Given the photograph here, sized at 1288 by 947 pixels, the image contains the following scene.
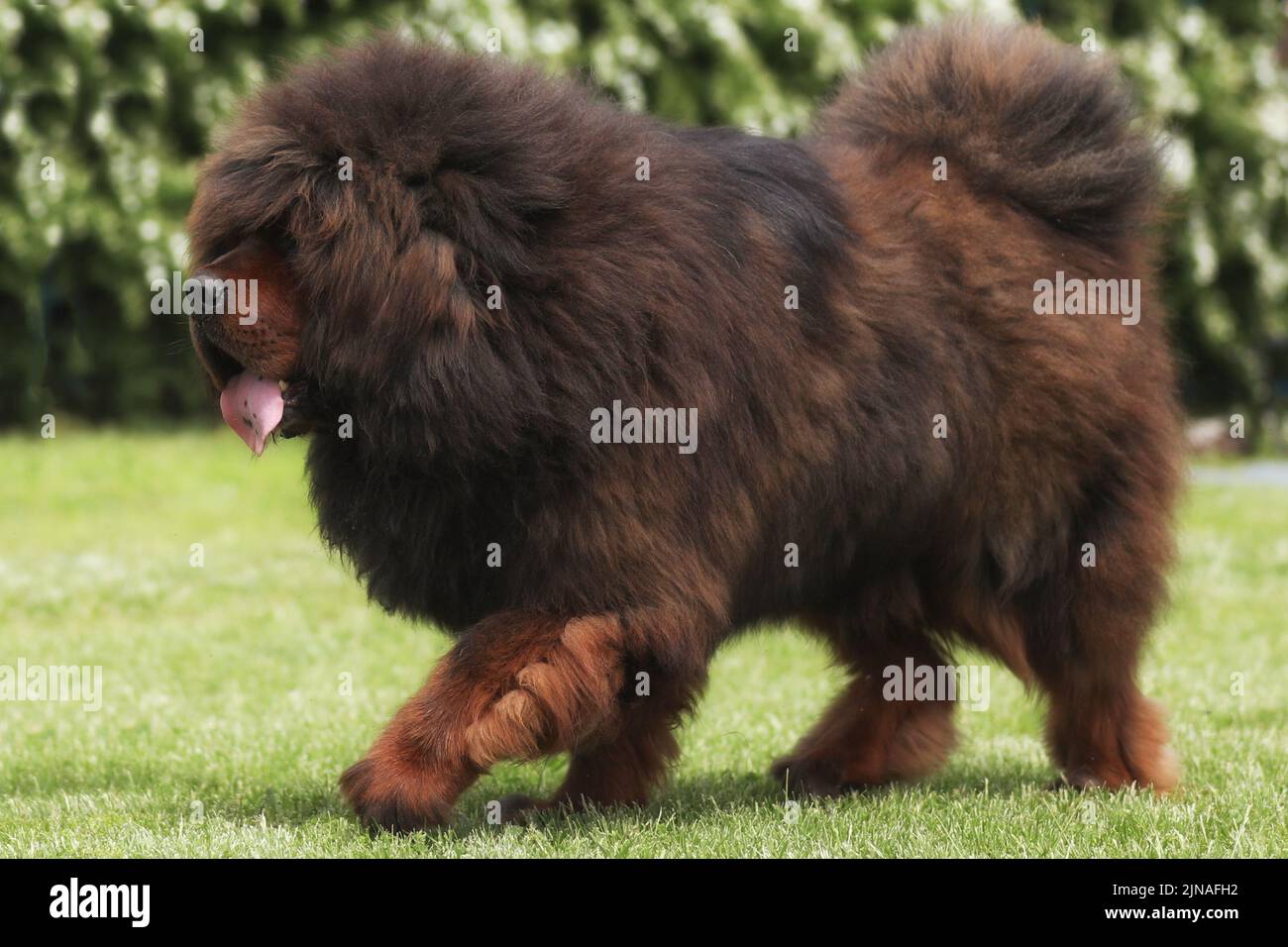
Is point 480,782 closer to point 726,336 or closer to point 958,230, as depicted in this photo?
point 726,336

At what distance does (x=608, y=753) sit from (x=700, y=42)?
9.05m

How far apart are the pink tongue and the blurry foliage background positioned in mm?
7741

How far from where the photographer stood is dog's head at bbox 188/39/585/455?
4500mm

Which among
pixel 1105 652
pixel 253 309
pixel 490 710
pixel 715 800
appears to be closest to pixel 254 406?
pixel 253 309

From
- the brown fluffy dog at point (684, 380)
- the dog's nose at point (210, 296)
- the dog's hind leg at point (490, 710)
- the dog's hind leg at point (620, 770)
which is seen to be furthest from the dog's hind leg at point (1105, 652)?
the dog's nose at point (210, 296)

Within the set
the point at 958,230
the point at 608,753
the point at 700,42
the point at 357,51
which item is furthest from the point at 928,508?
the point at 700,42

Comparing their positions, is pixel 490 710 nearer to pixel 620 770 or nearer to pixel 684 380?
pixel 620 770

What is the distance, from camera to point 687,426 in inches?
190

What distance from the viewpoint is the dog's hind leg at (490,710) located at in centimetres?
457

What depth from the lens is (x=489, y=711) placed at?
457 centimetres

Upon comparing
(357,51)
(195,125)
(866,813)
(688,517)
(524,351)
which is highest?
(195,125)

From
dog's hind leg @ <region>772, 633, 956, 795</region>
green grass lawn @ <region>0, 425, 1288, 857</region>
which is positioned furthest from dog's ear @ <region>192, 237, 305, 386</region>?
dog's hind leg @ <region>772, 633, 956, 795</region>

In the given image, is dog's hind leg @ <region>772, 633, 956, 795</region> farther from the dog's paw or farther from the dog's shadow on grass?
the dog's paw

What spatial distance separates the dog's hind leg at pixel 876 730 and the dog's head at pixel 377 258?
2.14 metres
